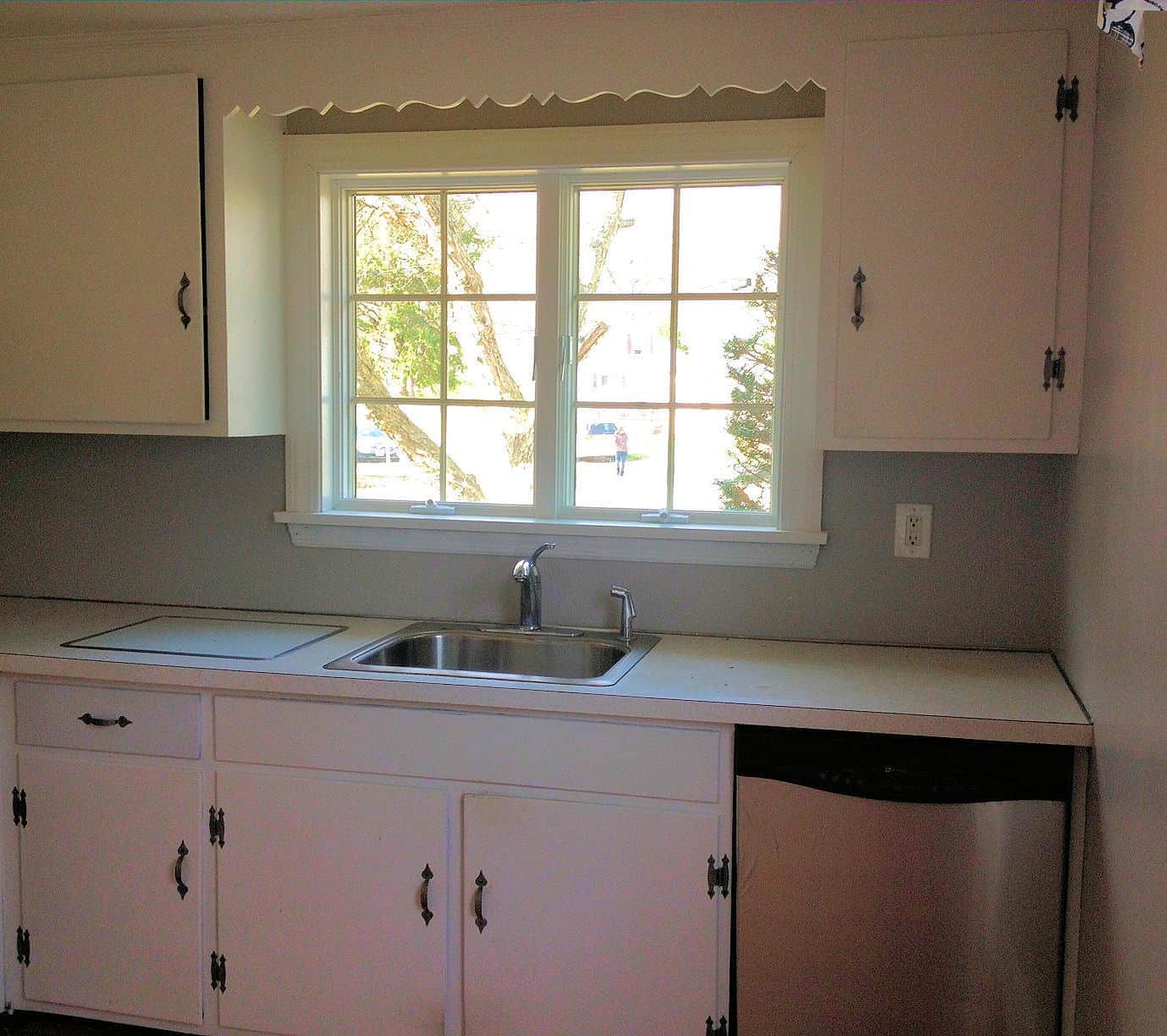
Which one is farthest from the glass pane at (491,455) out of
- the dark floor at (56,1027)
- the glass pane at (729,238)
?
the dark floor at (56,1027)

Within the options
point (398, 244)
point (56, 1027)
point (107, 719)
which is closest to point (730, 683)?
point (107, 719)

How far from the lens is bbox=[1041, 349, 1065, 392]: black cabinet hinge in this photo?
2.30 meters

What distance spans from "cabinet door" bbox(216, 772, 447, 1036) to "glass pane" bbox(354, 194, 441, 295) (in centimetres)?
125

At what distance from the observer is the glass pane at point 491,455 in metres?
2.93

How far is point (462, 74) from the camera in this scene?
2.53 meters

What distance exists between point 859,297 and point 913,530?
580 mm

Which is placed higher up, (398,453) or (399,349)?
(399,349)

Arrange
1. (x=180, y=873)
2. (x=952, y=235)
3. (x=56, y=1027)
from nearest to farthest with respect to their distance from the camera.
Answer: (x=952, y=235)
(x=180, y=873)
(x=56, y=1027)

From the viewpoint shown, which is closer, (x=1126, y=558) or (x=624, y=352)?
(x=1126, y=558)

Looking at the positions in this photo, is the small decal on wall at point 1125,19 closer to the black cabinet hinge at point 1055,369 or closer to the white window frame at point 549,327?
the black cabinet hinge at point 1055,369

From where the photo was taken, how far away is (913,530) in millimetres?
2662

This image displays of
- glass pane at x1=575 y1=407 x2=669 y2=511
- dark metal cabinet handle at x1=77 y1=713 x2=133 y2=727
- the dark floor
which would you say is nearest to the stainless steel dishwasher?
glass pane at x1=575 y1=407 x2=669 y2=511

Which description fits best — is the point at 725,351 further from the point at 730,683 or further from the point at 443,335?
the point at 730,683

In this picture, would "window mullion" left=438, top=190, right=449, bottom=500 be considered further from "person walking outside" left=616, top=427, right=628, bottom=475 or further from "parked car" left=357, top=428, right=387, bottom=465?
"person walking outside" left=616, top=427, right=628, bottom=475
